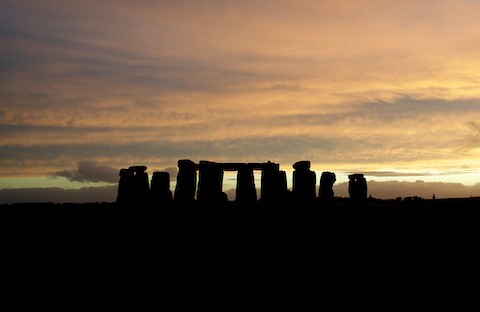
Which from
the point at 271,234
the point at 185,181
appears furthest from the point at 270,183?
the point at 185,181

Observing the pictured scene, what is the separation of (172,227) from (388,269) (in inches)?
316

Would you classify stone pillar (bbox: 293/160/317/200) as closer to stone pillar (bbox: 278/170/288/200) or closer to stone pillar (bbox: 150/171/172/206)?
stone pillar (bbox: 278/170/288/200)

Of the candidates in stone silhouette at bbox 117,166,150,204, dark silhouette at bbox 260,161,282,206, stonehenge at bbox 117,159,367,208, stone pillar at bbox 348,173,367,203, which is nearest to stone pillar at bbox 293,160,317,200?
stonehenge at bbox 117,159,367,208

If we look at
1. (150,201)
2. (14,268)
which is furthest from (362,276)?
(14,268)

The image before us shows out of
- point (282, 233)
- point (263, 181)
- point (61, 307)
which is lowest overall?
point (61, 307)

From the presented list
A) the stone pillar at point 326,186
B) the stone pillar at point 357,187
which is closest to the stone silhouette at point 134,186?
the stone pillar at point 326,186

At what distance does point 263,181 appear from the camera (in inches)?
1140

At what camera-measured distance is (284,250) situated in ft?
84.8

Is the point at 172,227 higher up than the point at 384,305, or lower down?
higher up

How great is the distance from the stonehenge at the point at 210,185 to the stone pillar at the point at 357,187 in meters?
4.67

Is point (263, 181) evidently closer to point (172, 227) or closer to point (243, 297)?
point (172, 227)

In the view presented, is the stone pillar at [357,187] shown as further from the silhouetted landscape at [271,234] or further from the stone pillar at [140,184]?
the stone pillar at [140,184]

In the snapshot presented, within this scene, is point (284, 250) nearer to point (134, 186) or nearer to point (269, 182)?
point (269, 182)

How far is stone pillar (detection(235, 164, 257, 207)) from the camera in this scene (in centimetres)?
2845
